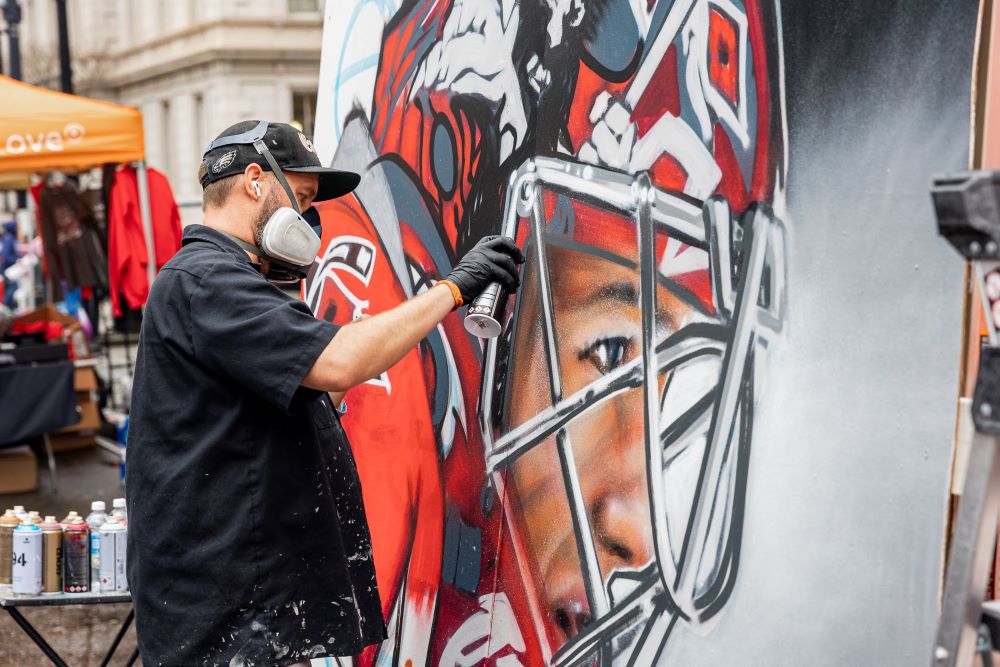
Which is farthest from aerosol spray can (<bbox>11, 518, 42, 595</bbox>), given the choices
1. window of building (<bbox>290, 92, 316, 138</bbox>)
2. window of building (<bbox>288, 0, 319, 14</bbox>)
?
window of building (<bbox>288, 0, 319, 14</bbox>)

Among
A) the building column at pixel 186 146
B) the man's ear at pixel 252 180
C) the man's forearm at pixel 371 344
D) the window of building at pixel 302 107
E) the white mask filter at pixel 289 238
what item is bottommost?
the building column at pixel 186 146

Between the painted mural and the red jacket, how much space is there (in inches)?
219

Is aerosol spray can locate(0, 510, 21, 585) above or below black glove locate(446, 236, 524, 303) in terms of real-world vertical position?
below

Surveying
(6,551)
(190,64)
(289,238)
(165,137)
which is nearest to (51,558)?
(6,551)

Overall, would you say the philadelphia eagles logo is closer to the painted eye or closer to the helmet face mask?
the helmet face mask

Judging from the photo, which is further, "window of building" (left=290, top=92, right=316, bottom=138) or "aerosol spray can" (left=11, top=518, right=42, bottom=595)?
"window of building" (left=290, top=92, right=316, bottom=138)

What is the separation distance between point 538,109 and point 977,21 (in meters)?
1.21

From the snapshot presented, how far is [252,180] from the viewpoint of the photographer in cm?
263

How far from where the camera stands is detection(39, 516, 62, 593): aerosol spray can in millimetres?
3799

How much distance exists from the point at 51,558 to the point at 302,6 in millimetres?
28962

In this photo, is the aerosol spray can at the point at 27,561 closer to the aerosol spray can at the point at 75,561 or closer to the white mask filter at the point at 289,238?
the aerosol spray can at the point at 75,561

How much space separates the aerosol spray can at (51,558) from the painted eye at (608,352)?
2.12 meters

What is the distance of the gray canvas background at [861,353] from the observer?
214cm

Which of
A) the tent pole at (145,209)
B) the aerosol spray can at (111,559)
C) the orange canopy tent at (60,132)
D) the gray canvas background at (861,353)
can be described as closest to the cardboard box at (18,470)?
the tent pole at (145,209)
